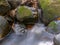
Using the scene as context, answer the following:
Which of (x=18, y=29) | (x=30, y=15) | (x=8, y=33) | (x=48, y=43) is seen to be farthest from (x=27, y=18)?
(x=48, y=43)

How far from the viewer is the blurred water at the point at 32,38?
5434mm

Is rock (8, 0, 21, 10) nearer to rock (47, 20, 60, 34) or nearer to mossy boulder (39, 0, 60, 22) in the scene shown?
mossy boulder (39, 0, 60, 22)

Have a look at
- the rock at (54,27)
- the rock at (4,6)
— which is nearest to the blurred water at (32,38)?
the rock at (54,27)

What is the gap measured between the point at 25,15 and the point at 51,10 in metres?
0.95

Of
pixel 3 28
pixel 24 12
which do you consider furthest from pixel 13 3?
pixel 3 28

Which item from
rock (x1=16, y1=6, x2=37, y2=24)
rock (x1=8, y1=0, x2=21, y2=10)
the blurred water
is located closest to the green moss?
rock (x1=16, y1=6, x2=37, y2=24)

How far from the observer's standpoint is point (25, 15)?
6.15m

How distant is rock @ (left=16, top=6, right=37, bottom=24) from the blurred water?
0.36 m

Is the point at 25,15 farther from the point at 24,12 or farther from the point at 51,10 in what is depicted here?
the point at 51,10

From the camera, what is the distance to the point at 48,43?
5.25 meters

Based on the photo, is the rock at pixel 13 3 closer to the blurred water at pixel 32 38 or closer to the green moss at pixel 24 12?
the green moss at pixel 24 12

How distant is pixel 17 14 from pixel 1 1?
2.51 feet

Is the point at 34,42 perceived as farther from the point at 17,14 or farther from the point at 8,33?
the point at 17,14

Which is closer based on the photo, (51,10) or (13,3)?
(51,10)
